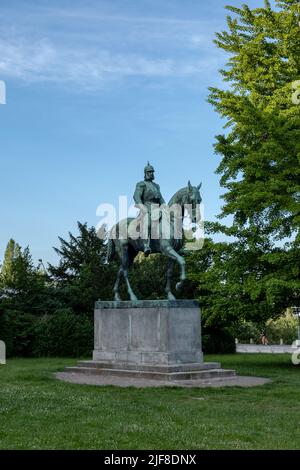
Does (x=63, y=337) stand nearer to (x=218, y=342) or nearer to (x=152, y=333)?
(x=218, y=342)

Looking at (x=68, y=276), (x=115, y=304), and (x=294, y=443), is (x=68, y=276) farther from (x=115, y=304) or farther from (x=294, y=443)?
(x=294, y=443)

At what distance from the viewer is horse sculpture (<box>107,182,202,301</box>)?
674 inches

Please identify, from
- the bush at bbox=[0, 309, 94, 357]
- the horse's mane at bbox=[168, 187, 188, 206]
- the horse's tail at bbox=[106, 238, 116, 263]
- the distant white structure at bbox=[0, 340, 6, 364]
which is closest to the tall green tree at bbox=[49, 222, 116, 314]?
the bush at bbox=[0, 309, 94, 357]

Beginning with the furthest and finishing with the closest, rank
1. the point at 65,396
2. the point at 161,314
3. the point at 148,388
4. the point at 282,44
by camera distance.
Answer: the point at 282,44, the point at 161,314, the point at 148,388, the point at 65,396

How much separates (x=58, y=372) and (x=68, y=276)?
22.9 metres

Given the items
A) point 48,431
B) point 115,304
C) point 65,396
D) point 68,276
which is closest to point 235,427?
point 48,431

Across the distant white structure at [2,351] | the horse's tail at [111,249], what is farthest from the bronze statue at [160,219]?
the distant white structure at [2,351]

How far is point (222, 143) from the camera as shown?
27.0m

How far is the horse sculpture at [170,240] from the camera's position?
17.1 meters

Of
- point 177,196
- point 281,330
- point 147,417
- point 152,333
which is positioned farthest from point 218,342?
point 147,417

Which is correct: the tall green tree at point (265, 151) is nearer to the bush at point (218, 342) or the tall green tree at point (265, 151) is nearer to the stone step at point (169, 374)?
the stone step at point (169, 374)

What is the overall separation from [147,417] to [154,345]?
7.08m

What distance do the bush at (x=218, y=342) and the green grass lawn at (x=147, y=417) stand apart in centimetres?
2001

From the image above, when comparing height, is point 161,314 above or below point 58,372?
above
